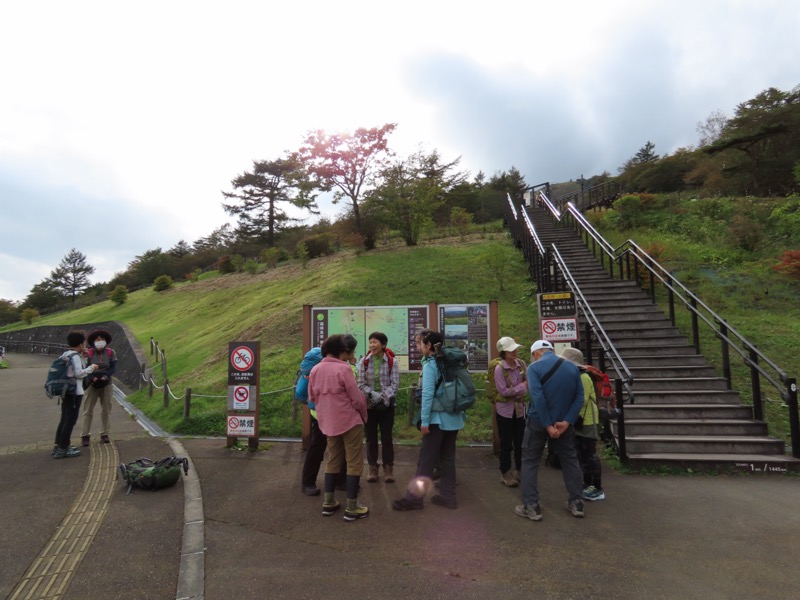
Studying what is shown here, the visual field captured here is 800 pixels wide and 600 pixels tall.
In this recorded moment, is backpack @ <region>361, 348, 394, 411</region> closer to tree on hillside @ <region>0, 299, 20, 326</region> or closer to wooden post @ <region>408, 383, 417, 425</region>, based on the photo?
wooden post @ <region>408, 383, 417, 425</region>

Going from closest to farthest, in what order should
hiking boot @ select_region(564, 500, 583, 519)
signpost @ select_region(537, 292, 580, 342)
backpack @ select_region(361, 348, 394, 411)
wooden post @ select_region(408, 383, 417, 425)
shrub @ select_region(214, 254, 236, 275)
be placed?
hiking boot @ select_region(564, 500, 583, 519) < backpack @ select_region(361, 348, 394, 411) < signpost @ select_region(537, 292, 580, 342) < wooden post @ select_region(408, 383, 417, 425) < shrub @ select_region(214, 254, 236, 275)

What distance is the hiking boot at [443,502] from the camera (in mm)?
4266

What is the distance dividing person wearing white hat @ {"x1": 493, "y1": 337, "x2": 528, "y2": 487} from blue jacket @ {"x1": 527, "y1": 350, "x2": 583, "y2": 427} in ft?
2.51

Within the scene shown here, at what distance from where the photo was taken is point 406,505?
13.9 ft

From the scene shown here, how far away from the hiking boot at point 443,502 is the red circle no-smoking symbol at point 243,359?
3317 mm

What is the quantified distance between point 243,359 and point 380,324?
2.07 meters

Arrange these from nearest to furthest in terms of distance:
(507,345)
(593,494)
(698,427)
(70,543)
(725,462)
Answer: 1. (70,543)
2. (593,494)
3. (507,345)
4. (725,462)
5. (698,427)

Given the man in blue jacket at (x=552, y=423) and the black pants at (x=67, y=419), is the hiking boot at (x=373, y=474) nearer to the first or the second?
the man in blue jacket at (x=552, y=423)

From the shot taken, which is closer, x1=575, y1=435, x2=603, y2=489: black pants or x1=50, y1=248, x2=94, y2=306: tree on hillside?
x1=575, y1=435, x2=603, y2=489: black pants

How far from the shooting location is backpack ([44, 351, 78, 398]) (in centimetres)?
582

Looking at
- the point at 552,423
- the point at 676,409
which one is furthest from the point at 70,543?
the point at 676,409

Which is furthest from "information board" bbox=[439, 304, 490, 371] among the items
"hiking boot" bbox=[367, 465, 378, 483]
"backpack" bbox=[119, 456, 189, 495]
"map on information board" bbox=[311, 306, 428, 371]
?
"backpack" bbox=[119, 456, 189, 495]

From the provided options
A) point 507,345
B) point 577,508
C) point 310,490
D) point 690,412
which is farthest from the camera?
point 690,412

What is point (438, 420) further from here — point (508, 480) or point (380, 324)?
point (380, 324)
